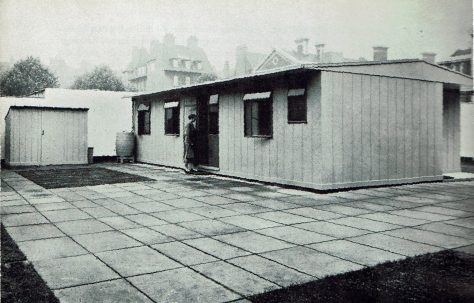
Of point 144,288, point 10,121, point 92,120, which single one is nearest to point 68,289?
point 144,288

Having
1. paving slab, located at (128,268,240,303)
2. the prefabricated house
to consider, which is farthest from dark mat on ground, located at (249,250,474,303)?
the prefabricated house

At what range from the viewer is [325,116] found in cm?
764

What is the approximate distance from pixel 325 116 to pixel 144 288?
5452 mm

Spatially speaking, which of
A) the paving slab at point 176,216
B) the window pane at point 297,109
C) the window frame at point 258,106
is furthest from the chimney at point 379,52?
the paving slab at point 176,216

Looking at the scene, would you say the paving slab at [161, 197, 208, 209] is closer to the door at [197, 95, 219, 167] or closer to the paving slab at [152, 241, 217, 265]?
the paving slab at [152, 241, 217, 265]

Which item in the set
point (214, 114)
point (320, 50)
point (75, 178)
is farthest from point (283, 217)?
point (320, 50)

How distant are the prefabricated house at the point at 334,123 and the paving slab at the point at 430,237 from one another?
2941 millimetres

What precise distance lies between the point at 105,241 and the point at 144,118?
11.1 meters

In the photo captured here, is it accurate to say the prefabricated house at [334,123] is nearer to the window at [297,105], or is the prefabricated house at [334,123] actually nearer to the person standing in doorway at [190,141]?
the window at [297,105]

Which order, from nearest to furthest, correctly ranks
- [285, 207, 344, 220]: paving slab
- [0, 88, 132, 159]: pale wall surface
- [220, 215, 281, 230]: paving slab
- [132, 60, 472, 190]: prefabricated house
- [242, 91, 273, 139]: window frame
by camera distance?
[220, 215, 281, 230]: paving slab
[285, 207, 344, 220]: paving slab
[132, 60, 472, 190]: prefabricated house
[242, 91, 273, 139]: window frame
[0, 88, 132, 159]: pale wall surface

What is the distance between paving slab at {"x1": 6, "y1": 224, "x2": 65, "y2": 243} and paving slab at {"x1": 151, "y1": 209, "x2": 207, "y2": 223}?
135cm

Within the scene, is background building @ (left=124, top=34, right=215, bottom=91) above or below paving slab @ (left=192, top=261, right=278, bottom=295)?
above

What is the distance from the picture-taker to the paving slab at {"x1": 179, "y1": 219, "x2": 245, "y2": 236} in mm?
4742

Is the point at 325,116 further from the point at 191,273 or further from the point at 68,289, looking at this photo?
the point at 68,289
